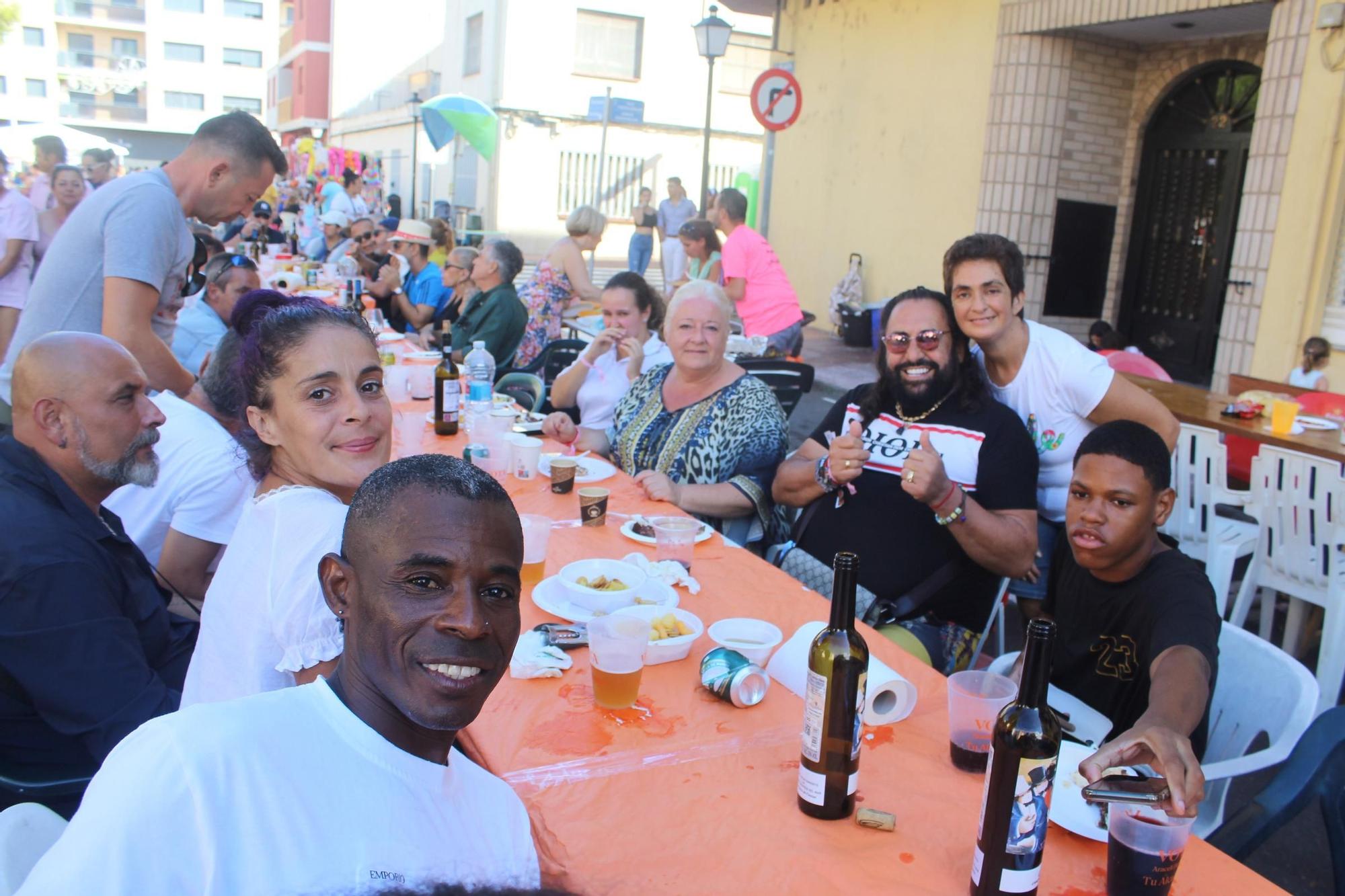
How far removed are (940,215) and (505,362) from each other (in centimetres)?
670

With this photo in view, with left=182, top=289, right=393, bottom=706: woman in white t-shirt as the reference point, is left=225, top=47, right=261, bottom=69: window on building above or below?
above

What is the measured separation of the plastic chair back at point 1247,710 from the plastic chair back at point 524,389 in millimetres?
4296

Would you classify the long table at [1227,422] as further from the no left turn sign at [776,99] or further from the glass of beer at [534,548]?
the no left turn sign at [776,99]

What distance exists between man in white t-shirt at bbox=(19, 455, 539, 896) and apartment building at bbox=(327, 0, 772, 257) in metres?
22.8

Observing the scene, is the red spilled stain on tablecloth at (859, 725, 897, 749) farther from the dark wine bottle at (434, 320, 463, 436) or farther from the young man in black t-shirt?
the dark wine bottle at (434, 320, 463, 436)

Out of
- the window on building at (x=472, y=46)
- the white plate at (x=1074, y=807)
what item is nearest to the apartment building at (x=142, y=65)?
the window on building at (x=472, y=46)

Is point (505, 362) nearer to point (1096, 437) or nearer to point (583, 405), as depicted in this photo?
point (583, 405)

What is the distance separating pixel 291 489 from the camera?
181cm

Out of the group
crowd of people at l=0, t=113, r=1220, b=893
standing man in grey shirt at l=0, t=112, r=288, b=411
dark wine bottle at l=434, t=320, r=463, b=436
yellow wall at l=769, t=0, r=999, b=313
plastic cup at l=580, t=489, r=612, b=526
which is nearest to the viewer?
crowd of people at l=0, t=113, r=1220, b=893

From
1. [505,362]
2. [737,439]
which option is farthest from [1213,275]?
[737,439]

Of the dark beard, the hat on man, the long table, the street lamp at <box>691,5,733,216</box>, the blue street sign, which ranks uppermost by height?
the blue street sign

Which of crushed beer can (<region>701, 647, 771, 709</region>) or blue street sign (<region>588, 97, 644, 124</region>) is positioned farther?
blue street sign (<region>588, 97, 644, 124</region>)

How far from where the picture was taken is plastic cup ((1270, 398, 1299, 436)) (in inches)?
191

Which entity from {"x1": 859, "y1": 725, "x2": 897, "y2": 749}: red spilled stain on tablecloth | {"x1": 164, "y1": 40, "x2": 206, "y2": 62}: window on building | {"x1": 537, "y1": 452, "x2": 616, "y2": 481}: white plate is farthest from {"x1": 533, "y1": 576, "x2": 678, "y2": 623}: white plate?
Answer: {"x1": 164, "y1": 40, "x2": 206, "y2": 62}: window on building
